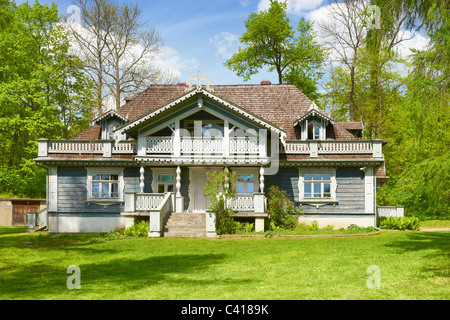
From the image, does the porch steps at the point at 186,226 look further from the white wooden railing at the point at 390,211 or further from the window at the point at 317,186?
the white wooden railing at the point at 390,211

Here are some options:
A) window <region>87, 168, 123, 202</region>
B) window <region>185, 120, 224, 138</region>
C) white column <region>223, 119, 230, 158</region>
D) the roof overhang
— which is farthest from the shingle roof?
white column <region>223, 119, 230, 158</region>

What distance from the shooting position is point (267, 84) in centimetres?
2894

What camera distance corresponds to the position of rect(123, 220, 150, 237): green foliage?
67.1 feet

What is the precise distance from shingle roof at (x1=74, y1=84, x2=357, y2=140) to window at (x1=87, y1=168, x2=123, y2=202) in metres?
2.96

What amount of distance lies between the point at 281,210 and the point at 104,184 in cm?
997

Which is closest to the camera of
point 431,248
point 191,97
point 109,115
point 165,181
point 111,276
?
point 111,276

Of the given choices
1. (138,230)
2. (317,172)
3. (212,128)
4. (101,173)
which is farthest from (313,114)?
(101,173)

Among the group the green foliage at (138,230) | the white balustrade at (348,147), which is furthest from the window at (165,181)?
the white balustrade at (348,147)

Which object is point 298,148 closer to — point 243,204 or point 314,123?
point 314,123

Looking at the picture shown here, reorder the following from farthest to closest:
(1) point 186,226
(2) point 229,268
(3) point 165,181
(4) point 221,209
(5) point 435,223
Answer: (5) point 435,223
(3) point 165,181
(1) point 186,226
(4) point 221,209
(2) point 229,268

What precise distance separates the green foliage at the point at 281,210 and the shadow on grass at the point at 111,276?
8420mm

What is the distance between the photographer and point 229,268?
12.0 meters

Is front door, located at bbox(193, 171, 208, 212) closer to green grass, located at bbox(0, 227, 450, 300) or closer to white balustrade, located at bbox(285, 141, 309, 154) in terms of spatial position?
white balustrade, located at bbox(285, 141, 309, 154)
